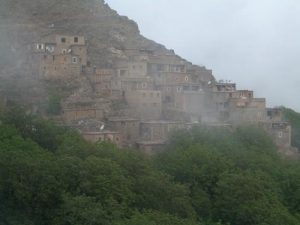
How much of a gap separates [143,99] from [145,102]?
0.68 feet

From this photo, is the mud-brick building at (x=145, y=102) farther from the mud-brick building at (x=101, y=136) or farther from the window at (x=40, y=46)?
the window at (x=40, y=46)

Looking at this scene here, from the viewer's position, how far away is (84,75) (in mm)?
41031

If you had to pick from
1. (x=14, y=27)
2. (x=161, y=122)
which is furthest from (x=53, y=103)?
(x=14, y=27)

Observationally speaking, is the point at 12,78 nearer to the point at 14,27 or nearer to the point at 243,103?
the point at 14,27

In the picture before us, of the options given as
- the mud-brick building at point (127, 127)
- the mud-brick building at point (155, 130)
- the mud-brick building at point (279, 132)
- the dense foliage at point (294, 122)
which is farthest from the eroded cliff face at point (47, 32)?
the dense foliage at point (294, 122)

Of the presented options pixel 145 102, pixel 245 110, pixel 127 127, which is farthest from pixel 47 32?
pixel 245 110

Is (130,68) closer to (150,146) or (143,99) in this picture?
(143,99)

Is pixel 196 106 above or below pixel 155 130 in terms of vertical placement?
above

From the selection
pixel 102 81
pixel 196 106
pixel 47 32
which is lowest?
pixel 196 106

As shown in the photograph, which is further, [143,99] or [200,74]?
[200,74]

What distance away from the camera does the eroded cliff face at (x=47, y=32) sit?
40188 millimetres

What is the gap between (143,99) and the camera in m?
40.0

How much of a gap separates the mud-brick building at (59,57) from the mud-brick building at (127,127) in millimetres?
4803

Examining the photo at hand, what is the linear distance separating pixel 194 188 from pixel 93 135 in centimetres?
631
